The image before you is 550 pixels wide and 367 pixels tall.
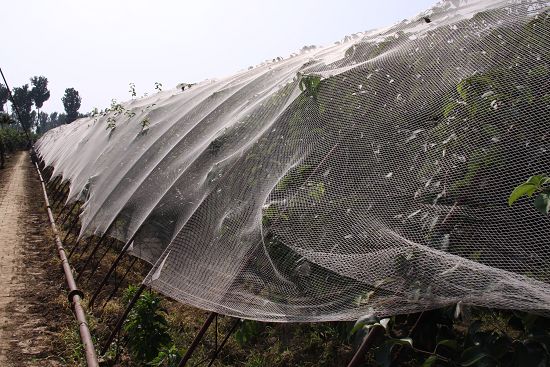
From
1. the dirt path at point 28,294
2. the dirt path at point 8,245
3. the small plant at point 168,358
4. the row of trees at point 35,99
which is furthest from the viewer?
the row of trees at point 35,99

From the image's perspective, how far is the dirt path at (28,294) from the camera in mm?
3932

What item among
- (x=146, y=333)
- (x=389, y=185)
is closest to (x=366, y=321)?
(x=389, y=185)

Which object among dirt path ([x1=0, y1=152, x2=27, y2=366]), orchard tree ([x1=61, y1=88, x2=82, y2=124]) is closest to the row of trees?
orchard tree ([x1=61, y1=88, x2=82, y2=124])


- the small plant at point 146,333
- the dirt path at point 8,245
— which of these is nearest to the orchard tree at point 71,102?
the dirt path at point 8,245

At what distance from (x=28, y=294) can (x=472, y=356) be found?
17.4ft

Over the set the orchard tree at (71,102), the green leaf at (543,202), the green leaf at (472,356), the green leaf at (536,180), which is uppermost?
the orchard tree at (71,102)

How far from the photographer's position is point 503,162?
1423mm

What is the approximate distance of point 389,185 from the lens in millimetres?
1706

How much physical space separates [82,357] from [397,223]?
319cm

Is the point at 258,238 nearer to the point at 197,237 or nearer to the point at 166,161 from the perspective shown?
the point at 197,237

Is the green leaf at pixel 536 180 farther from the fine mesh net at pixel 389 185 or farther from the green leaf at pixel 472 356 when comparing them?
the green leaf at pixel 472 356

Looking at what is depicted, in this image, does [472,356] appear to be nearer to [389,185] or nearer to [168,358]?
[389,185]

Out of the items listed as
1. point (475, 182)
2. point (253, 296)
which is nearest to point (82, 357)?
point (253, 296)

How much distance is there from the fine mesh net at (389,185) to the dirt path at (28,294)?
2096 millimetres
